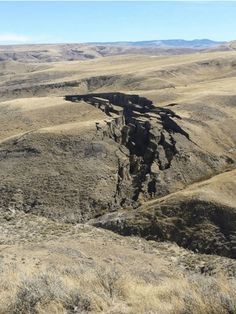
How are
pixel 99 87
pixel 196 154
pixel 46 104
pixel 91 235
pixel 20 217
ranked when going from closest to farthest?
pixel 91 235, pixel 20 217, pixel 196 154, pixel 46 104, pixel 99 87

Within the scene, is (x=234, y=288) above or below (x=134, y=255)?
above

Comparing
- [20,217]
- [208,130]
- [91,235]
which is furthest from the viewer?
[208,130]

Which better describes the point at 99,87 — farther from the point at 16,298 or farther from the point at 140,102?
the point at 16,298

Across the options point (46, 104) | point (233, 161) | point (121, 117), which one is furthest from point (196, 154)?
point (46, 104)

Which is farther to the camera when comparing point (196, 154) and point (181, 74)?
point (181, 74)

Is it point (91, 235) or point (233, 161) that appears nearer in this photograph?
point (91, 235)

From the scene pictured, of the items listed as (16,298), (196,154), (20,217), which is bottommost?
(20,217)

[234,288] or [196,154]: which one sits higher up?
[234,288]

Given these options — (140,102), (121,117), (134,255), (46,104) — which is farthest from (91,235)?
(46,104)

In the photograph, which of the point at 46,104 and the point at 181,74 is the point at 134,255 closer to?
the point at 46,104
